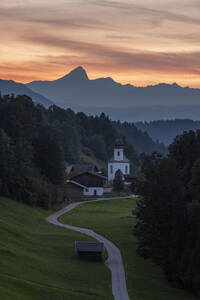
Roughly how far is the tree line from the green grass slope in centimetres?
99

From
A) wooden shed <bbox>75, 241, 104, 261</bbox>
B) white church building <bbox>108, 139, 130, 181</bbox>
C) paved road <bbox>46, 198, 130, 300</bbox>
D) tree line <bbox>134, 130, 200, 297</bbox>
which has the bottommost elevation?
paved road <bbox>46, 198, 130, 300</bbox>

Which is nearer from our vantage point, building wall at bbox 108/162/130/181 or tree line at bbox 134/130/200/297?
tree line at bbox 134/130/200/297

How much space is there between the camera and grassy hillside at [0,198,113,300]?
35.4 meters

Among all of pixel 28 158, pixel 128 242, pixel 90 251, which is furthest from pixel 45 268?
pixel 28 158

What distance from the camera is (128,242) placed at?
60469 mm

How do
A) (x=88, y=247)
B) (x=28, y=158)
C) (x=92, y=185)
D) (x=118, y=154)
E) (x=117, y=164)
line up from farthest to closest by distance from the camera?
1. (x=118, y=154)
2. (x=117, y=164)
3. (x=92, y=185)
4. (x=28, y=158)
5. (x=88, y=247)

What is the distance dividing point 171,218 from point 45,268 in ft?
39.3

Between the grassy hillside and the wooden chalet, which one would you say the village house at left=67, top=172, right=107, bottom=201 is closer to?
the wooden chalet

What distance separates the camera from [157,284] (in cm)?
4453

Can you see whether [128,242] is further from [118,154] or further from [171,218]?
[118,154]

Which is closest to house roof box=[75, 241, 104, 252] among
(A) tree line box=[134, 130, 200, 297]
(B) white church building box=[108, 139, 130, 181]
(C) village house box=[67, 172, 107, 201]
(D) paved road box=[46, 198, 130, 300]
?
(D) paved road box=[46, 198, 130, 300]

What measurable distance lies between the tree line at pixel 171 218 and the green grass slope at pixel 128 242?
99cm

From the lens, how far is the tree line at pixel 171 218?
4522cm

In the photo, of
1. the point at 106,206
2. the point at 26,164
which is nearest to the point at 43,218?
the point at 26,164
